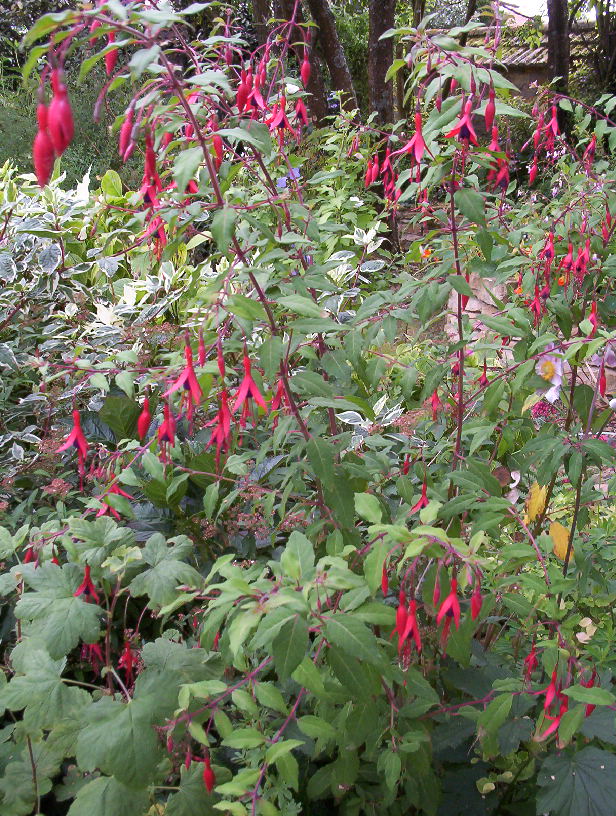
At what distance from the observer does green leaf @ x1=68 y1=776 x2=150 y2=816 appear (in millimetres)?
1037

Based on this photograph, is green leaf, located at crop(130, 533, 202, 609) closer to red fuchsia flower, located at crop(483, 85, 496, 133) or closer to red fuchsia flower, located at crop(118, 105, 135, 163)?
red fuchsia flower, located at crop(118, 105, 135, 163)

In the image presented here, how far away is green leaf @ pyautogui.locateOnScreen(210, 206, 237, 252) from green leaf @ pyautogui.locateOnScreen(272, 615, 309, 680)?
0.48 metres

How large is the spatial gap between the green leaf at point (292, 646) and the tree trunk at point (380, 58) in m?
4.66

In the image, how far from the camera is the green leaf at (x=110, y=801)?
3.40 feet

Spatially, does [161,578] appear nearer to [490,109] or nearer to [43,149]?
[43,149]

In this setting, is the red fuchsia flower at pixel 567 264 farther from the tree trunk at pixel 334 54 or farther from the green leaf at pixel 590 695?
the tree trunk at pixel 334 54

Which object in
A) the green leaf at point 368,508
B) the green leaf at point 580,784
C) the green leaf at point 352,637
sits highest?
the green leaf at point 368,508

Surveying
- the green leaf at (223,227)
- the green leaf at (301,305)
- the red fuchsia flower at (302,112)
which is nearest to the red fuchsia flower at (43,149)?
the green leaf at (223,227)

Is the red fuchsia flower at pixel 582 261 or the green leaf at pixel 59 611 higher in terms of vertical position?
the red fuchsia flower at pixel 582 261

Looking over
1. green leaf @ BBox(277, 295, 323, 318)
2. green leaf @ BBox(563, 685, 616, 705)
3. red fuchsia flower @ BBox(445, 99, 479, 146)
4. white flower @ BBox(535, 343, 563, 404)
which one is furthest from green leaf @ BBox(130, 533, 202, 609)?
red fuchsia flower @ BBox(445, 99, 479, 146)

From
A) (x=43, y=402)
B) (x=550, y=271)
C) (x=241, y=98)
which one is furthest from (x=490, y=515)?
(x=43, y=402)

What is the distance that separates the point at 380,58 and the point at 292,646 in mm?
5129

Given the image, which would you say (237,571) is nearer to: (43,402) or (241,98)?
(241,98)

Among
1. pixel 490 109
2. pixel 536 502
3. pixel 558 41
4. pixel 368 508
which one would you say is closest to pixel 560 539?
pixel 536 502
